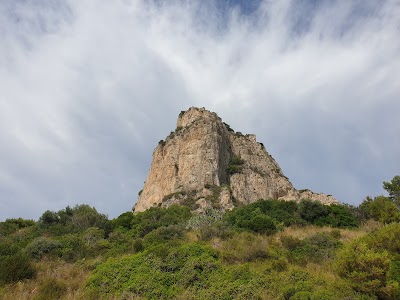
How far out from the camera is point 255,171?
5819 cm

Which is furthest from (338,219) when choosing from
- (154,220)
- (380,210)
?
(154,220)

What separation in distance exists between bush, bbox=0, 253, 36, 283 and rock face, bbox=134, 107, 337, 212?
99.7ft

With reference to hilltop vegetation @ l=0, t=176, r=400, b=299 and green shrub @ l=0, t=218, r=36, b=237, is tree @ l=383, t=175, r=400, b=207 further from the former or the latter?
green shrub @ l=0, t=218, r=36, b=237

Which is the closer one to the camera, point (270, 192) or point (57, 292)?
point (57, 292)

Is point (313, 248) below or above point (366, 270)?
above

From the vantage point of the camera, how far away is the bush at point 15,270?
1189cm

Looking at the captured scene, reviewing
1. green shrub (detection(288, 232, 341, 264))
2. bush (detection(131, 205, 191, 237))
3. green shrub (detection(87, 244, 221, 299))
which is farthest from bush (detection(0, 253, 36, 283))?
bush (detection(131, 205, 191, 237))

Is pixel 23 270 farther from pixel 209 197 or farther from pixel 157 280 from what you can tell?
pixel 209 197

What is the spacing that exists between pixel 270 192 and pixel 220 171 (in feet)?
31.9

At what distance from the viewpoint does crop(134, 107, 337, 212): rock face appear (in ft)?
157

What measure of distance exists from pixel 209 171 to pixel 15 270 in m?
38.8

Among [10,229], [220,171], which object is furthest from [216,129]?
[10,229]

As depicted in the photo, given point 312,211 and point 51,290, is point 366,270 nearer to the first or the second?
point 51,290

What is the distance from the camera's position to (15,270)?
12305 mm
